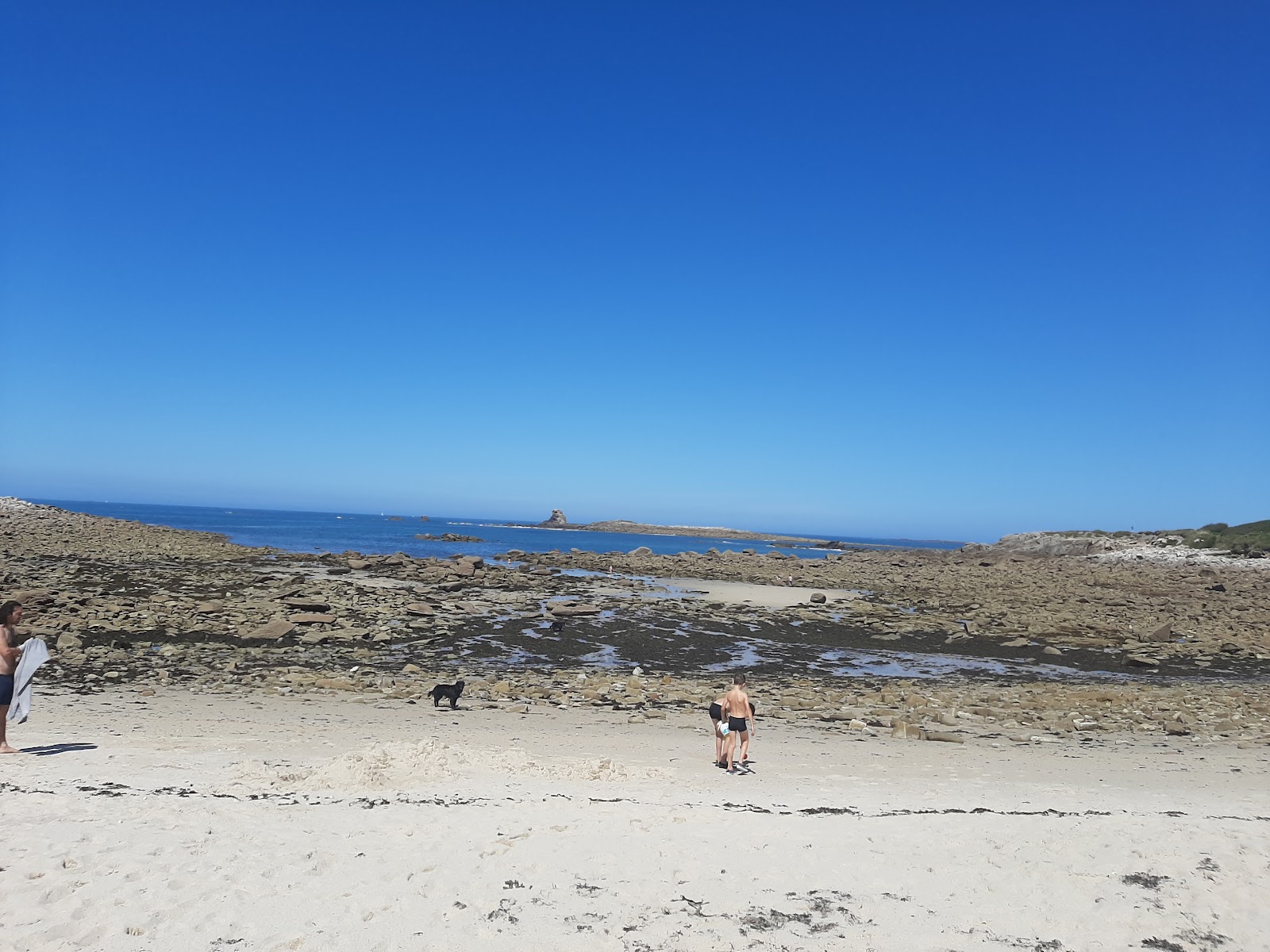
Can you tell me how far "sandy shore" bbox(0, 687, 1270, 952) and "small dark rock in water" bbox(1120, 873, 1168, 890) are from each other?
1.1 inches

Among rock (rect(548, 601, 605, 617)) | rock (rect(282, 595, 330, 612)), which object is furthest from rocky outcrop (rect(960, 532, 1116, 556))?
rock (rect(282, 595, 330, 612))

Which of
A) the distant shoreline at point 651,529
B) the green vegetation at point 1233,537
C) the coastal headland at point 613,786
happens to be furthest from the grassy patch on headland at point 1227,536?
the distant shoreline at point 651,529

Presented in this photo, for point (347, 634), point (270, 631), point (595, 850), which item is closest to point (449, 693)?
point (595, 850)

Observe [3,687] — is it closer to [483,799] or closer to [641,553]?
[483,799]

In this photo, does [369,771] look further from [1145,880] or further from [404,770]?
[1145,880]

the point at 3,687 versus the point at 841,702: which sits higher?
the point at 3,687

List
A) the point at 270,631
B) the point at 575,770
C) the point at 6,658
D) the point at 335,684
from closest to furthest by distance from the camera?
1. the point at 6,658
2. the point at 575,770
3. the point at 335,684
4. the point at 270,631

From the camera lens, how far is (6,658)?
32.7 feet

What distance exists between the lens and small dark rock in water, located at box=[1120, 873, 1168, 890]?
267 inches

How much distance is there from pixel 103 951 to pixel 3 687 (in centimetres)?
640

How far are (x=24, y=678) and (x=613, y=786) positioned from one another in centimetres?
790

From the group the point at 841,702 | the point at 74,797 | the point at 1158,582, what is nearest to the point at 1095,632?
the point at 841,702

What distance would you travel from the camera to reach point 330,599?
28.9 meters

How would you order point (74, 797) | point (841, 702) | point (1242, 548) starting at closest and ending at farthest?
point (74, 797), point (841, 702), point (1242, 548)
